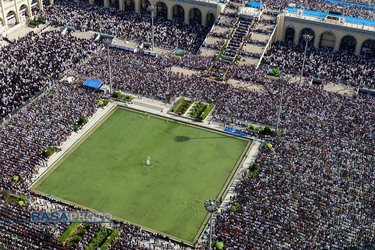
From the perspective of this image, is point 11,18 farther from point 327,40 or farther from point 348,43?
point 348,43

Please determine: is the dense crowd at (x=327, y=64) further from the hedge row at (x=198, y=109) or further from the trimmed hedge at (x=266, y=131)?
the trimmed hedge at (x=266, y=131)

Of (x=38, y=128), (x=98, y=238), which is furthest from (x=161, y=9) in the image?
(x=98, y=238)

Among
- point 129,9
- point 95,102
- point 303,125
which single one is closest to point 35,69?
point 95,102

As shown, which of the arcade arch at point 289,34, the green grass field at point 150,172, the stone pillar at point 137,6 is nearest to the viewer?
the green grass field at point 150,172

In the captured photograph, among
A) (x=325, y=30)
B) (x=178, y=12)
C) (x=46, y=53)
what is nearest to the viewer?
(x=46, y=53)

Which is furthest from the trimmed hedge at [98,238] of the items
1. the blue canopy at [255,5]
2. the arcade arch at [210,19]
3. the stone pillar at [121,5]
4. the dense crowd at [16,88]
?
the stone pillar at [121,5]
